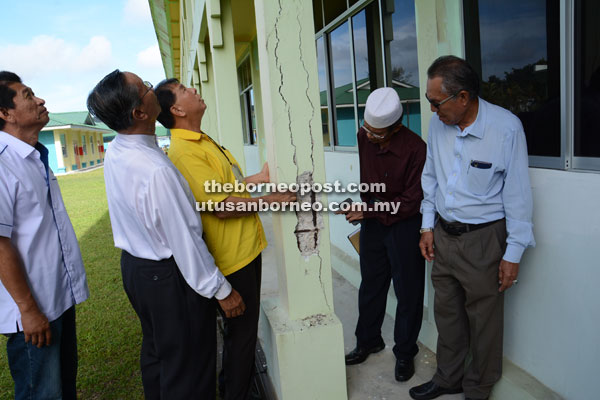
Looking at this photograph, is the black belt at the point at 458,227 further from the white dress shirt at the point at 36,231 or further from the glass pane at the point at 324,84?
the glass pane at the point at 324,84

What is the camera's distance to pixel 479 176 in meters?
2.21

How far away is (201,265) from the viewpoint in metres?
1.99

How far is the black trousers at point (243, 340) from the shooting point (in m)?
2.47

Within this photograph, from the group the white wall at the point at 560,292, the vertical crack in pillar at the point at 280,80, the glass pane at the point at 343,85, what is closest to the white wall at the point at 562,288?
the white wall at the point at 560,292

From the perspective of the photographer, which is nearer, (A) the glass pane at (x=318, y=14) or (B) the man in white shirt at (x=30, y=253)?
(B) the man in white shirt at (x=30, y=253)

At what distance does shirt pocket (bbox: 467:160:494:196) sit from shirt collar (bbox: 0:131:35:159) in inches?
84.1

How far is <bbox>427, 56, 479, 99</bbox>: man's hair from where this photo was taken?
2.17 meters

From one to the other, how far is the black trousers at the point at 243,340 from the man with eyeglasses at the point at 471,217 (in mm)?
1040

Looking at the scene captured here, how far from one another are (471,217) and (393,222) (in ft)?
1.96

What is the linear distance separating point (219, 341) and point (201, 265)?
2.14 m

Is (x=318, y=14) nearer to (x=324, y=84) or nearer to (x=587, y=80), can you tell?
(x=324, y=84)

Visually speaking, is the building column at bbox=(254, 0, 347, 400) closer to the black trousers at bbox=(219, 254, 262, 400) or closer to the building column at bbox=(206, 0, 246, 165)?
the black trousers at bbox=(219, 254, 262, 400)

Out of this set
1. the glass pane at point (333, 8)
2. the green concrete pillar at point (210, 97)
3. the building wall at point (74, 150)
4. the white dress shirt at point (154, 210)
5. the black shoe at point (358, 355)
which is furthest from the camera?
the building wall at point (74, 150)

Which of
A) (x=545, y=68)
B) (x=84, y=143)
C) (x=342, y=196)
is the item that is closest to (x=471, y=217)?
(x=545, y=68)
